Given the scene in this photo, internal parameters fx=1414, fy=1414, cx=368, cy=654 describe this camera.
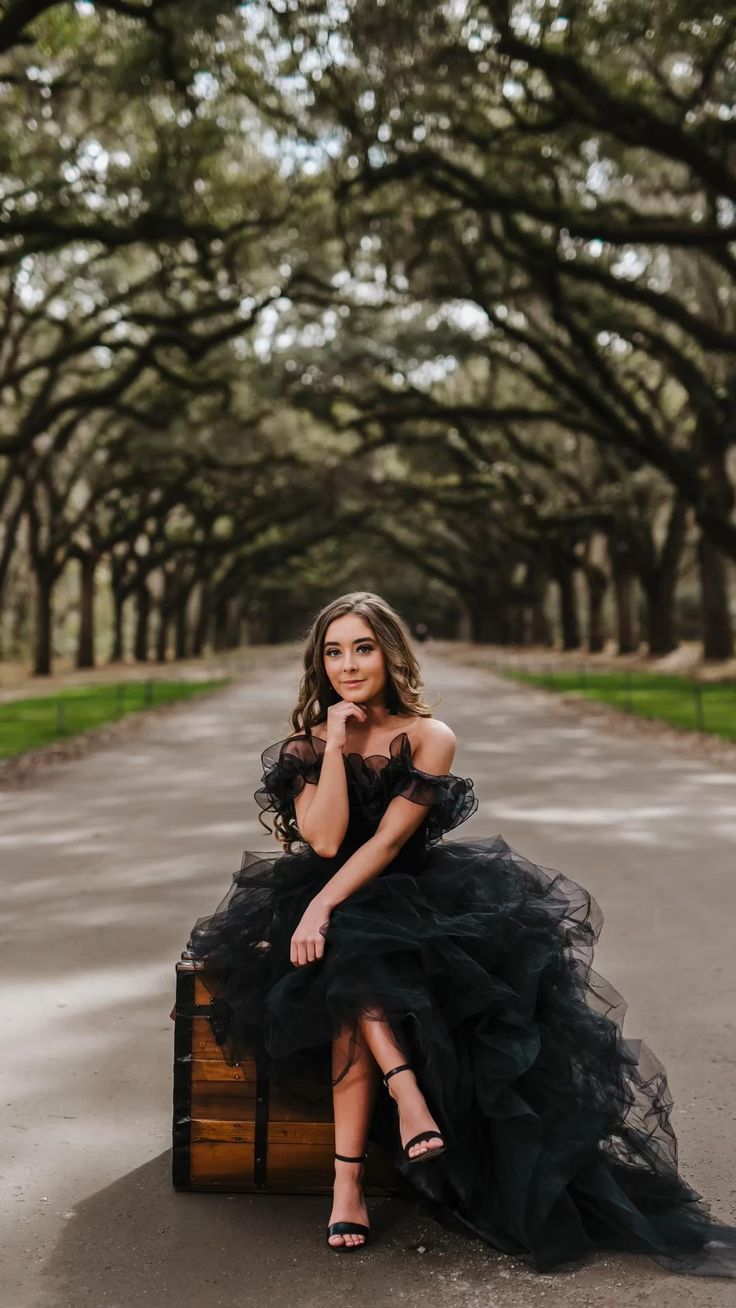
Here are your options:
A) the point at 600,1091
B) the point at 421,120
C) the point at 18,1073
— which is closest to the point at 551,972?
the point at 600,1091

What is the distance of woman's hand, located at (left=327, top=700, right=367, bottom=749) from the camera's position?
12.3 ft

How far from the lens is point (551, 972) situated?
3547 mm

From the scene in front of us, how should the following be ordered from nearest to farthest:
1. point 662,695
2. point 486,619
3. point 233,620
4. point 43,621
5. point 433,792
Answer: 1. point 433,792
2. point 662,695
3. point 43,621
4. point 486,619
5. point 233,620

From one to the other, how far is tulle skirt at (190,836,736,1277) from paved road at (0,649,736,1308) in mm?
106

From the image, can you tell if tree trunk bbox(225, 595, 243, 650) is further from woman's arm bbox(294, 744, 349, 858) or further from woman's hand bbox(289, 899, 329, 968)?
woman's hand bbox(289, 899, 329, 968)

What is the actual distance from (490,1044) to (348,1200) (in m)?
0.48

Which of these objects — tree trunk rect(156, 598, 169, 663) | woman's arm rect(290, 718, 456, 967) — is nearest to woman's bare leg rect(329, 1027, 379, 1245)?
woman's arm rect(290, 718, 456, 967)

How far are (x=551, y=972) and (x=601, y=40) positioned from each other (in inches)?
526

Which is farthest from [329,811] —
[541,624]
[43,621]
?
[541,624]

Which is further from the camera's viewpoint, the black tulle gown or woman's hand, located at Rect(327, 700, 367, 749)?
woman's hand, located at Rect(327, 700, 367, 749)

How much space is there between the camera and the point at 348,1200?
324 centimetres

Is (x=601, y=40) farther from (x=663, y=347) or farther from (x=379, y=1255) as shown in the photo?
(x=379, y=1255)

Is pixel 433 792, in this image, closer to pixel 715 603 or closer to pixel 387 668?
pixel 387 668

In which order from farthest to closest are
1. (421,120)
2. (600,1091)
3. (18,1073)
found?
(421,120), (18,1073), (600,1091)
